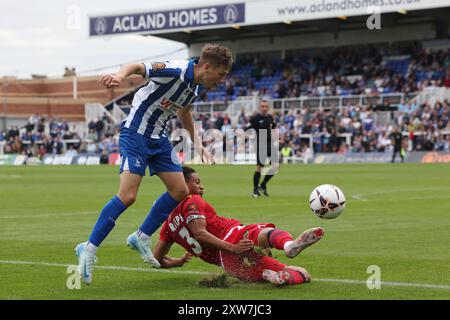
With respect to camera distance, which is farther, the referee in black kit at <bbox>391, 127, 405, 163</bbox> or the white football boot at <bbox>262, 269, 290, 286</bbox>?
the referee in black kit at <bbox>391, 127, 405, 163</bbox>

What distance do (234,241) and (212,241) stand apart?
0.75 ft

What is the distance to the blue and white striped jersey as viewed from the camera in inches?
325

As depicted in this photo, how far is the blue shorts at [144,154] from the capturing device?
8281 mm

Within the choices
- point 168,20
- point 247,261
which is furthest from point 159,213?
point 168,20

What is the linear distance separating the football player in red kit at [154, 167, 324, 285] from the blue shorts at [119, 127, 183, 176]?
1.50ft

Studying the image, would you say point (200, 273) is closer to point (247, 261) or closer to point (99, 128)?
point (247, 261)

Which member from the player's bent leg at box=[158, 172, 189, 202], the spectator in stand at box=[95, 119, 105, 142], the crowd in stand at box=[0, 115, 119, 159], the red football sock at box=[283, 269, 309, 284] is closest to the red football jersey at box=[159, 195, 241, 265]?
the player's bent leg at box=[158, 172, 189, 202]

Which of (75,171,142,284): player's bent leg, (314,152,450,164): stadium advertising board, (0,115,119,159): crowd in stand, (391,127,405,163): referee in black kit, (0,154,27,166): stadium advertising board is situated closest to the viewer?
(75,171,142,284): player's bent leg

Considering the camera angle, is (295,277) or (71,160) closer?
(295,277)

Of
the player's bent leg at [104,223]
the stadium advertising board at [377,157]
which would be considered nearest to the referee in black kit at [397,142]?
the stadium advertising board at [377,157]

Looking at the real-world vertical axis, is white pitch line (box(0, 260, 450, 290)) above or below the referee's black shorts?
below

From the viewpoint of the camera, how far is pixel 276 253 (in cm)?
1002

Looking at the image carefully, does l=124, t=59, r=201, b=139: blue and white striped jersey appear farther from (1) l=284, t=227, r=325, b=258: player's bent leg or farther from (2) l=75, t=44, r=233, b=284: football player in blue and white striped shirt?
(1) l=284, t=227, r=325, b=258: player's bent leg
